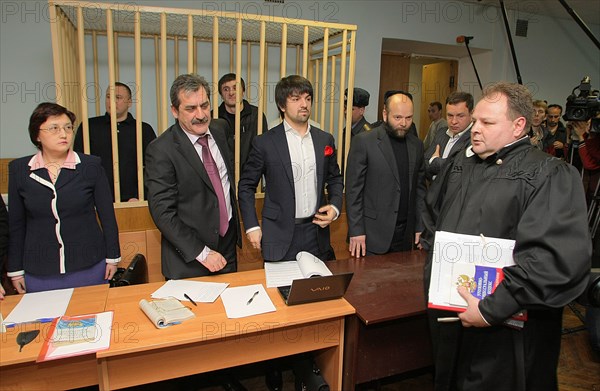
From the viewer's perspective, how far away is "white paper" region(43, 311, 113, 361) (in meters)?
1.28

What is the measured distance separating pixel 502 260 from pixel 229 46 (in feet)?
10.7

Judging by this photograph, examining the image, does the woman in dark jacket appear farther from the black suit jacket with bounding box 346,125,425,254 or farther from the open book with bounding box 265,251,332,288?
the black suit jacket with bounding box 346,125,425,254

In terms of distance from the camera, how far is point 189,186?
1.87 metres

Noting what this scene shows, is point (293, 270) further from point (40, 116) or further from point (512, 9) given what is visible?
point (512, 9)

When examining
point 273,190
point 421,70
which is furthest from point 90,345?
point 421,70

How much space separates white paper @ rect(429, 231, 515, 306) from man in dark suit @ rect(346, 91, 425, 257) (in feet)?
3.04

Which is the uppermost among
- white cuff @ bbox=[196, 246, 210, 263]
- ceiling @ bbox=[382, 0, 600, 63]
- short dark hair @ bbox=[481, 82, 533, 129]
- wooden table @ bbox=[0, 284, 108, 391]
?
ceiling @ bbox=[382, 0, 600, 63]

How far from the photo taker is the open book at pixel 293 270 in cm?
178

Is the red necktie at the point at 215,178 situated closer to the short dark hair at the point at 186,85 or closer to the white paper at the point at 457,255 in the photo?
the short dark hair at the point at 186,85

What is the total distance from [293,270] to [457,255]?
31.5 inches

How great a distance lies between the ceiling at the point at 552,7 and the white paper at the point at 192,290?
459cm

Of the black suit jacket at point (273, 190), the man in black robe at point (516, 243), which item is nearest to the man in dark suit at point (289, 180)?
the black suit jacket at point (273, 190)

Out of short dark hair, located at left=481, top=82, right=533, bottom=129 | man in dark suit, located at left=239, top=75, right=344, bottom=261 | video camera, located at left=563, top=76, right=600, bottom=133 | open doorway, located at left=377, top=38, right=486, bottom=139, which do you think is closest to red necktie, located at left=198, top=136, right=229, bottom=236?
man in dark suit, located at left=239, top=75, right=344, bottom=261

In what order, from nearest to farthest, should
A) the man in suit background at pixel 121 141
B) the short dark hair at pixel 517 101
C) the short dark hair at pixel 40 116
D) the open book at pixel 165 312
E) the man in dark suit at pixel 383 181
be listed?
the short dark hair at pixel 517 101
the open book at pixel 165 312
the short dark hair at pixel 40 116
the man in dark suit at pixel 383 181
the man in suit background at pixel 121 141
